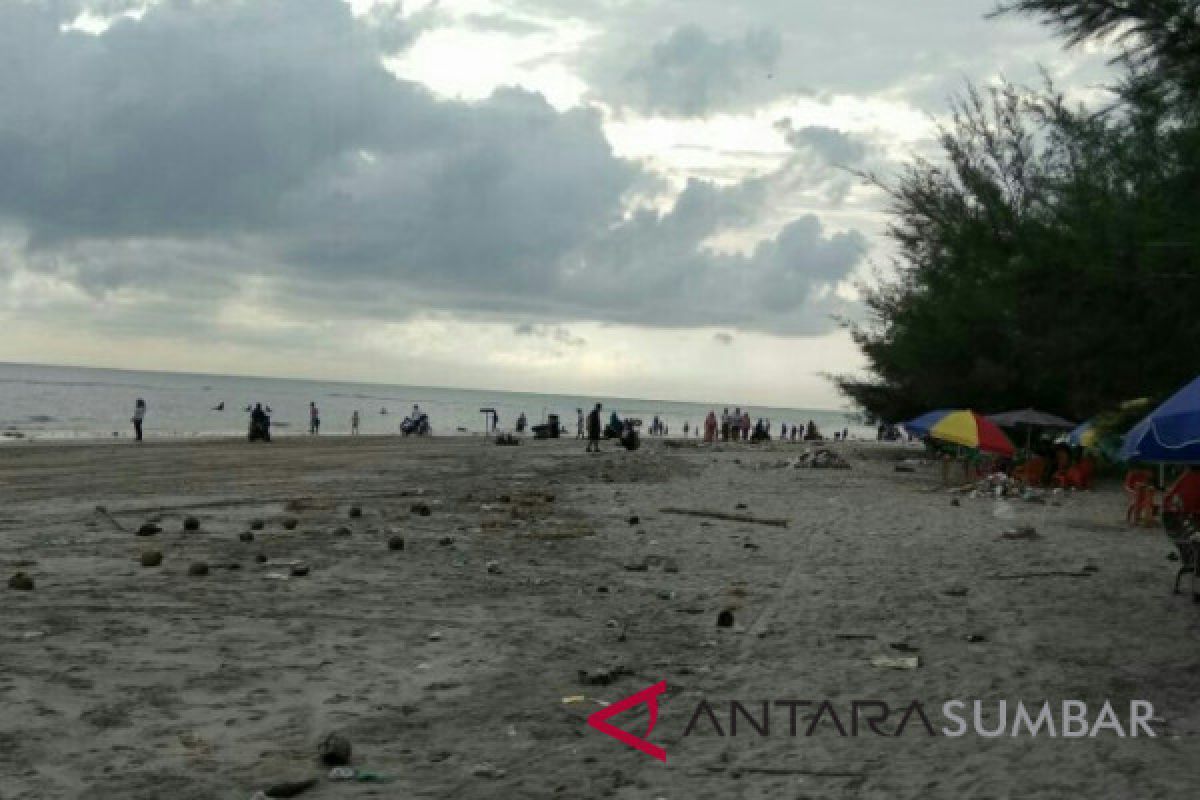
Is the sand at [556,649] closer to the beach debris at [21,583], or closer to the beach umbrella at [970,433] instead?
the beach debris at [21,583]

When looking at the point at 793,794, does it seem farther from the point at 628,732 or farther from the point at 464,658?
the point at 464,658

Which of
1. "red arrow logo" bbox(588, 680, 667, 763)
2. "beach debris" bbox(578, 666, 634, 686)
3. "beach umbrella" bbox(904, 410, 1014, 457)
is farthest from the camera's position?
"beach umbrella" bbox(904, 410, 1014, 457)

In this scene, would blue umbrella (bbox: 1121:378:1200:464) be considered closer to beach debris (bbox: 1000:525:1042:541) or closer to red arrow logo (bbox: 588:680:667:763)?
red arrow logo (bbox: 588:680:667:763)

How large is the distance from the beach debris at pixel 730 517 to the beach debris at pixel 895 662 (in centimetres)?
851

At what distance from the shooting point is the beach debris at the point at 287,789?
198 inches

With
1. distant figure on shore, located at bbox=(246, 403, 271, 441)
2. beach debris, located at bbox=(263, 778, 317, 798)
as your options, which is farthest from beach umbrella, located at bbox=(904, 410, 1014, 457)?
distant figure on shore, located at bbox=(246, 403, 271, 441)

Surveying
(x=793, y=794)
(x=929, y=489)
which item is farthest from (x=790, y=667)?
(x=929, y=489)

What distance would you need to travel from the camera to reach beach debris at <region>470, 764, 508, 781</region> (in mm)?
5426

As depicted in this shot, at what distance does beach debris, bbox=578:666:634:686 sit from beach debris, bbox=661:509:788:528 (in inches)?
369

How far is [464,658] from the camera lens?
772 cm

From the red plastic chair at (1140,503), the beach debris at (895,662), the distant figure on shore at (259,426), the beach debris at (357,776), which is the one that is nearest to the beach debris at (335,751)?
the beach debris at (357,776)

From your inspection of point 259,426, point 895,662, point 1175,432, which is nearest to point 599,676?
point 895,662

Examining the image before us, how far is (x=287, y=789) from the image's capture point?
5043 millimetres

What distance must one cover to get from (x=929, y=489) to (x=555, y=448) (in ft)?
68.6
